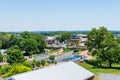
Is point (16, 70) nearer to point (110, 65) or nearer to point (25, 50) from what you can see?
point (110, 65)

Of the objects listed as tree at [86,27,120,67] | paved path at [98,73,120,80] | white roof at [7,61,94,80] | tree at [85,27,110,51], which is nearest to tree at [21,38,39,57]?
tree at [86,27,120,67]

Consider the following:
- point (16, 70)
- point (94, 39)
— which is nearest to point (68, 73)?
point (16, 70)

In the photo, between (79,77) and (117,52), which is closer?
(79,77)

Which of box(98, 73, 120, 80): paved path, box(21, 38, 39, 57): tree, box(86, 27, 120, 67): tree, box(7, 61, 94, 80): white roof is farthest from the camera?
box(21, 38, 39, 57): tree

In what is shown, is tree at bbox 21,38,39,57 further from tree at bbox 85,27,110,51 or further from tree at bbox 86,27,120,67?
tree at bbox 85,27,110,51

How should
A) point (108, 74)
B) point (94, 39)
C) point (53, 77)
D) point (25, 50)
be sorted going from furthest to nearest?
point (25, 50), point (94, 39), point (108, 74), point (53, 77)

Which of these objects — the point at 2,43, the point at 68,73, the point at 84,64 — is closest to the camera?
the point at 68,73
